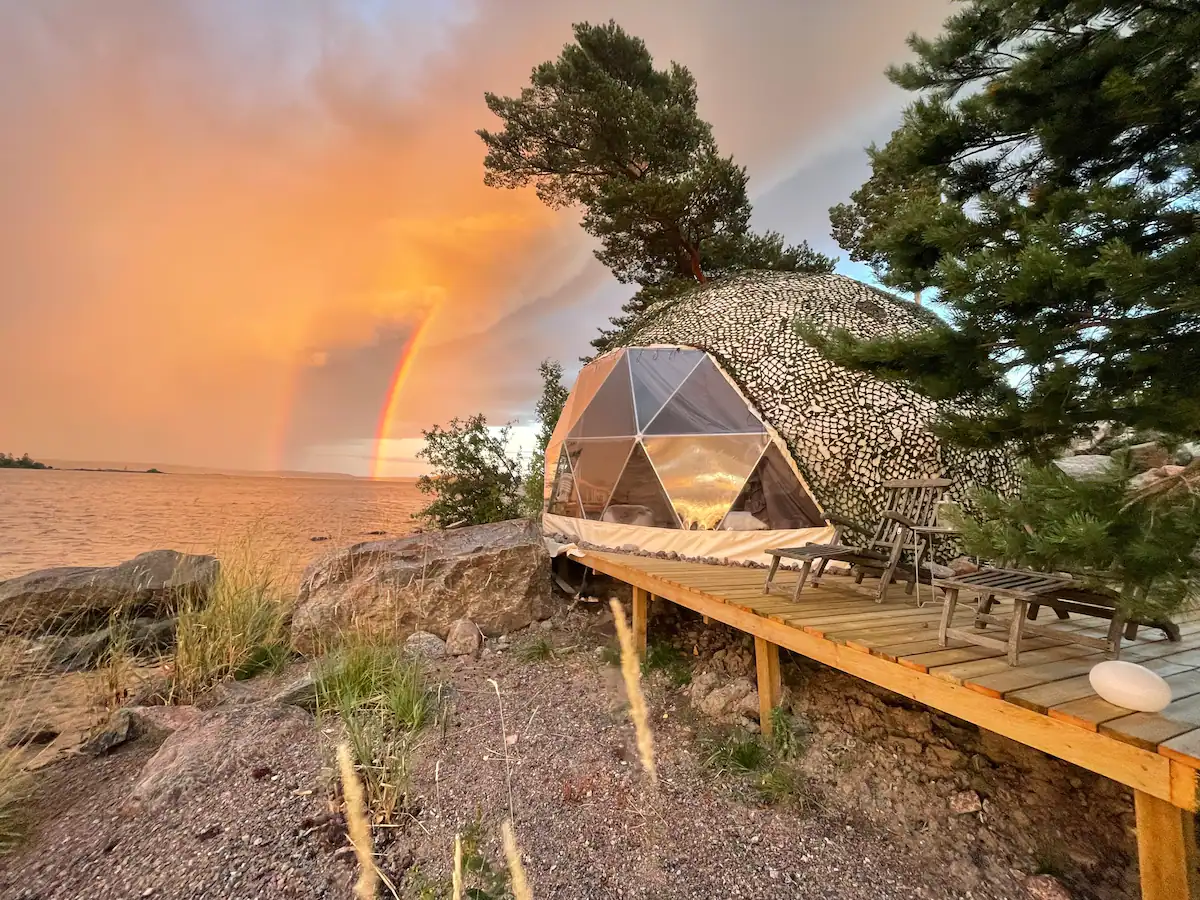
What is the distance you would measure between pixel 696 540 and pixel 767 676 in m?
2.63

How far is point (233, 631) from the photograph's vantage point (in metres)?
5.26

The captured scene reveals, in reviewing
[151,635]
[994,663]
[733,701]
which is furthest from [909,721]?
[151,635]

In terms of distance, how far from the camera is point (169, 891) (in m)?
2.54

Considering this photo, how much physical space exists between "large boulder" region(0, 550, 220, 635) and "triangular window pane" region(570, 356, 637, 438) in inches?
206

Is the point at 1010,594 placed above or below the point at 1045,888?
above

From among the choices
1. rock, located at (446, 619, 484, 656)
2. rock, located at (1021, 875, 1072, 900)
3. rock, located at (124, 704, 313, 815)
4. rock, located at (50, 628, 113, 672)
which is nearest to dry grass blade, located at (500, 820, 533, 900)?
rock, located at (124, 704, 313, 815)

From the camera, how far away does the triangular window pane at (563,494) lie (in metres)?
8.34

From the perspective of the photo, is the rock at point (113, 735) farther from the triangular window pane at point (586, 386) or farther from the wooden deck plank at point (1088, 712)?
the triangular window pane at point (586, 386)

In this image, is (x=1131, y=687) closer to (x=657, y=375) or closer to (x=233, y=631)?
(x=657, y=375)

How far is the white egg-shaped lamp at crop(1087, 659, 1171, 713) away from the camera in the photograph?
2.03 metres

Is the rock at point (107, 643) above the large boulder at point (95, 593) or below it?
below

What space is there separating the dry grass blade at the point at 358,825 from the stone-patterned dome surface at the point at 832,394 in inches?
193

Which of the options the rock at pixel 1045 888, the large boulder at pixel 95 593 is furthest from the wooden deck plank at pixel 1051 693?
the large boulder at pixel 95 593

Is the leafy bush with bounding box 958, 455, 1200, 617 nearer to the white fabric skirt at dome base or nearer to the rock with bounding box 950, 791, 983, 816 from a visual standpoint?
the rock with bounding box 950, 791, 983, 816
